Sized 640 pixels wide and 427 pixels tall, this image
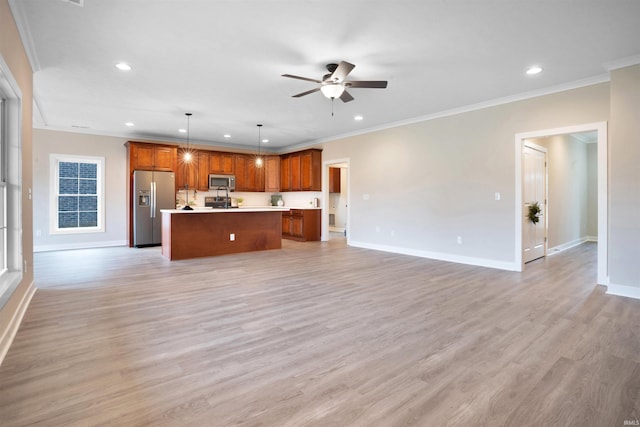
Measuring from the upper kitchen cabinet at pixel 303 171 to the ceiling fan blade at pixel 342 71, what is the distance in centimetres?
503

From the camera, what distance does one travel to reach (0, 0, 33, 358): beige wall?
7.89ft

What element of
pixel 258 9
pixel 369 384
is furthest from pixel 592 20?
pixel 369 384

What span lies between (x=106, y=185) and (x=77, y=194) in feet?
1.94

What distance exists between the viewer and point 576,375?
6.84 ft

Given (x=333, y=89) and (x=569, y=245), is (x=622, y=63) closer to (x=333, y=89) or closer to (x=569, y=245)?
(x=333, y=89)

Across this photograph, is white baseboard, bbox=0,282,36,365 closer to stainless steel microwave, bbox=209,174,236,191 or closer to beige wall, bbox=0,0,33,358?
beige wall, bbox=0,0,33,358

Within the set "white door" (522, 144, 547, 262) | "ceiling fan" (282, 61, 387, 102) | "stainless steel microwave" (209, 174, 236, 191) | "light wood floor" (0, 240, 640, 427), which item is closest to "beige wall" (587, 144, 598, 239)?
"white door" (522, 144, 547, 262)

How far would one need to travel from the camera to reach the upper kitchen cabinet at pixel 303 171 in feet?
28.2

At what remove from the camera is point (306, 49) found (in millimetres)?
3393

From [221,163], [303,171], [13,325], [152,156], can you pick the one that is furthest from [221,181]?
[13,325]

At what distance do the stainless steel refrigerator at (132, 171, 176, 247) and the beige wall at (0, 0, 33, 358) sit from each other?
150 inches

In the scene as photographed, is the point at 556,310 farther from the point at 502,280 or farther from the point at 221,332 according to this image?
the point at 221,332

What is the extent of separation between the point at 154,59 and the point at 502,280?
515 centimetres

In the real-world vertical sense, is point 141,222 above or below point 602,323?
above
